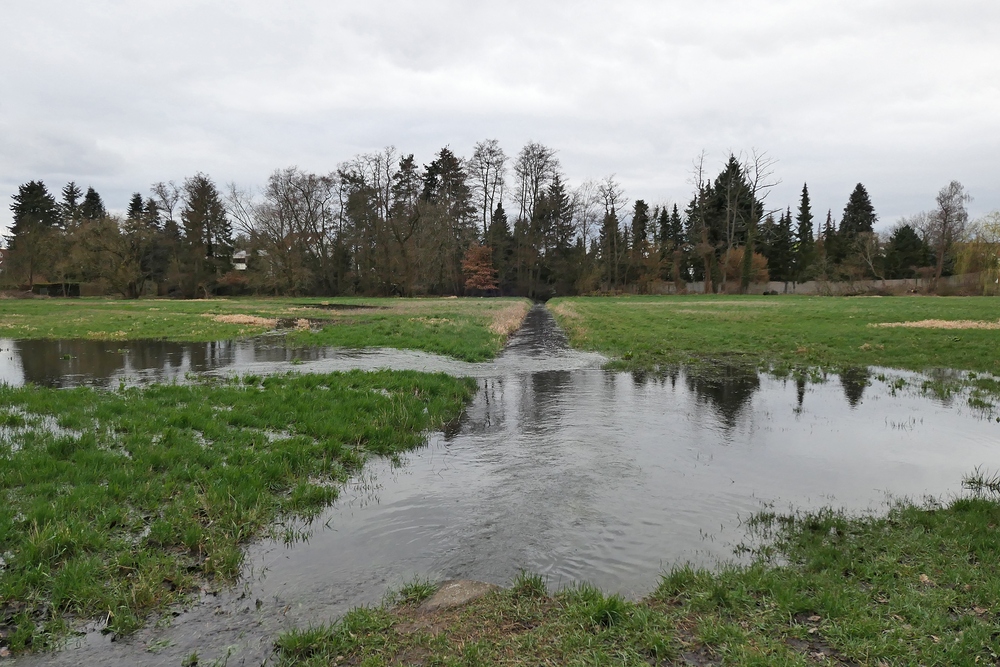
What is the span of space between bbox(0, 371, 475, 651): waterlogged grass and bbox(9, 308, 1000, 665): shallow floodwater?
1.24ft

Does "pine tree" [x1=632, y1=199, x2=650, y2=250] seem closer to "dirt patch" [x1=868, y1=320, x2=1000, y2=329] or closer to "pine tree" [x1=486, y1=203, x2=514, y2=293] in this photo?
"pine tree" [x1=486, y1=203, x2=514, y2=293]

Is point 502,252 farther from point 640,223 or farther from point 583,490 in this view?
point 583,490

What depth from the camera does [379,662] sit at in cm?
330

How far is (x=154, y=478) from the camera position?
5.96 meters

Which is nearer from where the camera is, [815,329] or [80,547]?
[80,547]

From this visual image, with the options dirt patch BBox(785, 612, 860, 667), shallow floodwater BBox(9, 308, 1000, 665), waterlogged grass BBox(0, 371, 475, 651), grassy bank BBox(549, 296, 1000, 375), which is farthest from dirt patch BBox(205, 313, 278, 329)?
dirt patch BBox(785, 612, 860, 667)

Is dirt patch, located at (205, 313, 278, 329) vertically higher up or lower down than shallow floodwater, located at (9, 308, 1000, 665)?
higher up

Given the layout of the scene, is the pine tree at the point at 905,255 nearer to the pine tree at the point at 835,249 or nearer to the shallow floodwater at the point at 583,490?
the pine tree at the point at 835,249

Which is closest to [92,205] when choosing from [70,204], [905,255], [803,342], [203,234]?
[70,204]

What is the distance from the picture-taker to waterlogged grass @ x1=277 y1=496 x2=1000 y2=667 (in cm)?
329

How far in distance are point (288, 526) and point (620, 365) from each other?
1098 centimetres

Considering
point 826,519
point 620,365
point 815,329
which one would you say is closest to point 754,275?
point 815,329

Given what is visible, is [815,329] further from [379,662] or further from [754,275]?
[754,275]

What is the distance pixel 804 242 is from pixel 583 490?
270 ft
